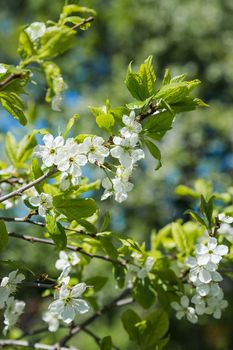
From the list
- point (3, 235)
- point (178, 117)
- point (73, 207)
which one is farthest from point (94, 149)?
point (178, 117)

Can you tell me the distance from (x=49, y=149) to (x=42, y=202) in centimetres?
11

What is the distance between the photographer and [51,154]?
896 mm

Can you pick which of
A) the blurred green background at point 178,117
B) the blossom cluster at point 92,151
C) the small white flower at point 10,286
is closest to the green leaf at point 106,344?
the small white flower at point 10,286

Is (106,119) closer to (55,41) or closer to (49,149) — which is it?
(49,149)

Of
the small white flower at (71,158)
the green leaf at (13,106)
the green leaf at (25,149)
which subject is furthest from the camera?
the green leaf at (25,149)

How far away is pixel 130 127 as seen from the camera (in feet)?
2.89

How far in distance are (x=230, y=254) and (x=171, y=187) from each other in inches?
229

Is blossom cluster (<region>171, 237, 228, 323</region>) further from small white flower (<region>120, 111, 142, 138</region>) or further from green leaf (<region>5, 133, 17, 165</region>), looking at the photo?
green leaf (<region>5, 133, 17, 165</region>)

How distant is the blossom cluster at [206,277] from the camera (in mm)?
1001

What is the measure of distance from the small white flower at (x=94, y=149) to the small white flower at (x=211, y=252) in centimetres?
29

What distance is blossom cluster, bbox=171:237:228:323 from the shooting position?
1.00 meters

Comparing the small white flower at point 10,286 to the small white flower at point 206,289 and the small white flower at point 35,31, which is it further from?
the small white flower at point 35,31

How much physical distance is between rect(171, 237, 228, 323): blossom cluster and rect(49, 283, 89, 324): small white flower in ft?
0.82

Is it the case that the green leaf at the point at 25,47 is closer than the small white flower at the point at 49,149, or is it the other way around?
the small white flower at the point at 49,149
